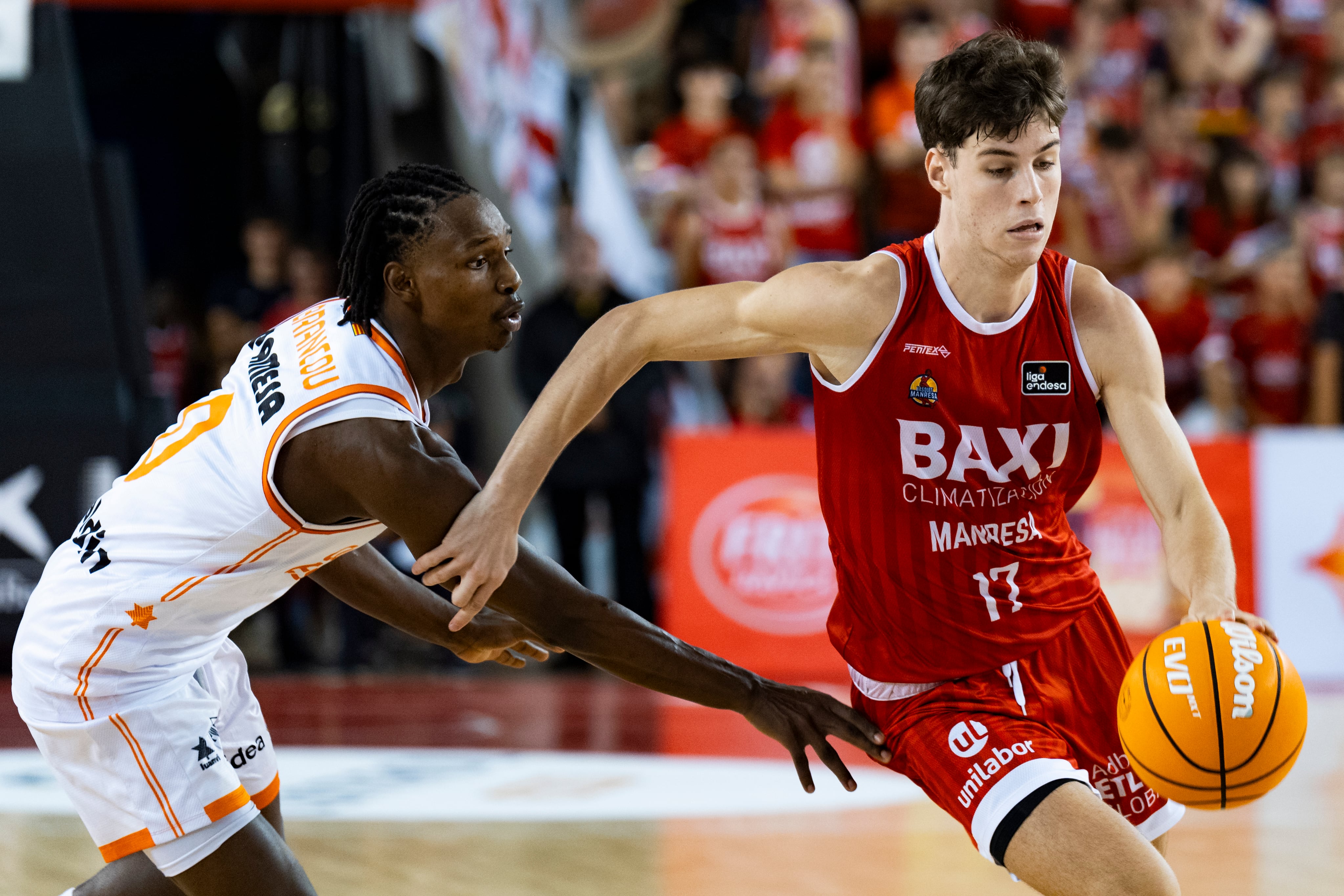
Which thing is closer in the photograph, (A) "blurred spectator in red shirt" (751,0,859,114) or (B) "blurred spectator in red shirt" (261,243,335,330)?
(B) "blurred spectator in red shirt" (261,243,335,330)

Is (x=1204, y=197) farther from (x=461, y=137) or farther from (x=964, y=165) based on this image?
(x=964, y=165)

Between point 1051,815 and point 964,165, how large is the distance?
131 centimetres

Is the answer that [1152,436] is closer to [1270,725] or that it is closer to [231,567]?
[1270,725]

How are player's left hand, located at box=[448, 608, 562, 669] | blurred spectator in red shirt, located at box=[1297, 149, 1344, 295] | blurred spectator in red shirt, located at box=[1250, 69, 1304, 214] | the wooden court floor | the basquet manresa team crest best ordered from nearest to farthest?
player's left hand, located at box=[448, 608, 562, 669]
the wooden court floor
the basquet manresa team crest
blurred spectator in red shirt, located at box=[1297, 149, 1344, 295]
blurred spectator in red shirt, located at box=[1250, 69, 1304, 214]

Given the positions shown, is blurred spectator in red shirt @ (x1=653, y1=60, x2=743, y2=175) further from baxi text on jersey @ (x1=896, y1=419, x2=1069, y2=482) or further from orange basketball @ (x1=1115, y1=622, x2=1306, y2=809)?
orange basketball @ (x1=1115, y1=622, x2=1306, y2=809)

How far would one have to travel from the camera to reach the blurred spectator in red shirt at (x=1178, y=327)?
970cm

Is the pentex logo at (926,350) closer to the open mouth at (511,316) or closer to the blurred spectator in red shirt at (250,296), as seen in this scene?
the open mouth at (511,316)

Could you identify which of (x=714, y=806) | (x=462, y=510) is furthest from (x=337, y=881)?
(x=462, y=510)

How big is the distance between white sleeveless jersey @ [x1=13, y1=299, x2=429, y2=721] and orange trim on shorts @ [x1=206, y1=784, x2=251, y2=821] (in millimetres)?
245

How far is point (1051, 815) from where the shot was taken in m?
3.07

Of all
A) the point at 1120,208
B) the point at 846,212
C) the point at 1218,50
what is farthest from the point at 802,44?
the point at 1218,50

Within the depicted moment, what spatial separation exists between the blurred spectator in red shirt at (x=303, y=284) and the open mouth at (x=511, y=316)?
20.0 feet

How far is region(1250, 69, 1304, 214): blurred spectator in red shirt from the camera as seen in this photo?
1152 centimetres

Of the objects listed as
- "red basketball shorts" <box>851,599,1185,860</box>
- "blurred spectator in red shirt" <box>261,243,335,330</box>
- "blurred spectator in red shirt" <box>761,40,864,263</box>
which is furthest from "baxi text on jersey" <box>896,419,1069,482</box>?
"blurred spectator in red shirt" <box>761,40,864,263</box>
